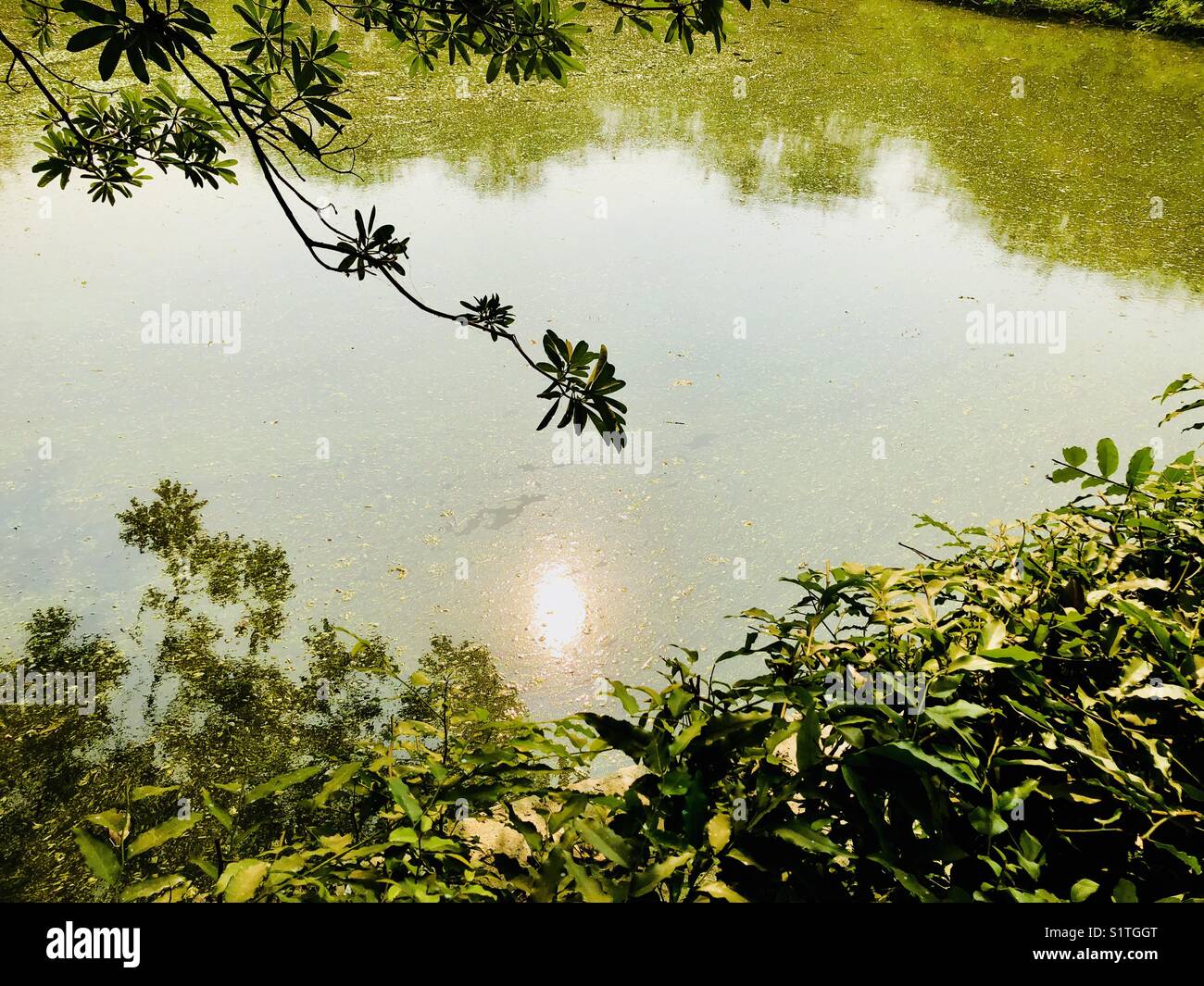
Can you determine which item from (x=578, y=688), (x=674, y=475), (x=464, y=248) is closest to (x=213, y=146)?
(x=578, y=688)

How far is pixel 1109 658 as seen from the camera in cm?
78

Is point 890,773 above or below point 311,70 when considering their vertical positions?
below

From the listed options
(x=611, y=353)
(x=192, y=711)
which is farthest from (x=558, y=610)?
(x=611, y=353)

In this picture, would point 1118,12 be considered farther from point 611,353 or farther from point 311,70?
point 311,70

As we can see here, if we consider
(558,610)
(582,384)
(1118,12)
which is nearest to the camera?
(582,384)

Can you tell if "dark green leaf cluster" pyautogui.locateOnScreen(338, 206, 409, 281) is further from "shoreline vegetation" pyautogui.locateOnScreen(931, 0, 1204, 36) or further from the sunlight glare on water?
"shoreline vegetation" pyautogui.locateOnScreen(931, 0, 1204, 36)

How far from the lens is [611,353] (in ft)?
9.73

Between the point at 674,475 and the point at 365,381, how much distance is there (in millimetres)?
1069

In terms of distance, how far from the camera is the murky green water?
2.16 m

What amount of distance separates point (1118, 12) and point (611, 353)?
703 centimetres

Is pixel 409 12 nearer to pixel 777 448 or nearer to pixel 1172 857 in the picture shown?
pixel 1172 857

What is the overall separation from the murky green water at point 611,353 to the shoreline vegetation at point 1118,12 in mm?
2579

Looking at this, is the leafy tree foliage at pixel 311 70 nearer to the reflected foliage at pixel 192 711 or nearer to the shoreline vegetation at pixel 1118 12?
the reflected foliage at pixel 192 711

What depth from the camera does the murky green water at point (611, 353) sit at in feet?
7.09
